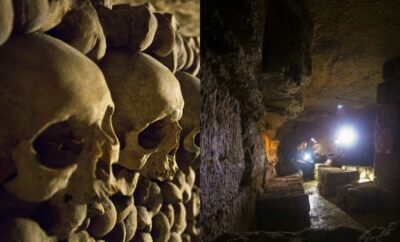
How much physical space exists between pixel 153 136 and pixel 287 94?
4.67ft

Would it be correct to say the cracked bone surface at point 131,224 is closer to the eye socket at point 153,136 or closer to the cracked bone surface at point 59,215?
the eye socket at point 153,136

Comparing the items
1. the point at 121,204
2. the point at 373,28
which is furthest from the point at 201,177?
the point at 373,28

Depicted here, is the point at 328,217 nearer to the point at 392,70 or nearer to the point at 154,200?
the point at 392,70

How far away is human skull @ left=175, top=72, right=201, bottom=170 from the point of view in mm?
1399

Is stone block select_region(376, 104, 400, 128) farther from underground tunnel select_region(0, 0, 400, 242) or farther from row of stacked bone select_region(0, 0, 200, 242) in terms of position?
row of stacked bone select_region(0, 0, 200, 242)

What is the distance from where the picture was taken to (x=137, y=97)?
3.26 feet

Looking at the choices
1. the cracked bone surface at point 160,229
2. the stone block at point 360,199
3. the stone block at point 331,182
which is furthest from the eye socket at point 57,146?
the stone block at point 331,182

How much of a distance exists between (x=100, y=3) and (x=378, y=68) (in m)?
3.02

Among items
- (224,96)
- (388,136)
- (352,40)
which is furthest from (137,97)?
(388,136)

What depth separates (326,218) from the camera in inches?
120

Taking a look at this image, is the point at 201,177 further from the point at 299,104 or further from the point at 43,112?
the point at 299,104

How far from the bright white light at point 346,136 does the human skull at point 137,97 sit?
866 cm

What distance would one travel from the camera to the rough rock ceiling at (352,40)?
1.83m

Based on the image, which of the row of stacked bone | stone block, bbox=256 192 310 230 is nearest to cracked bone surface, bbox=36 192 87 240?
the row of stacked bone
